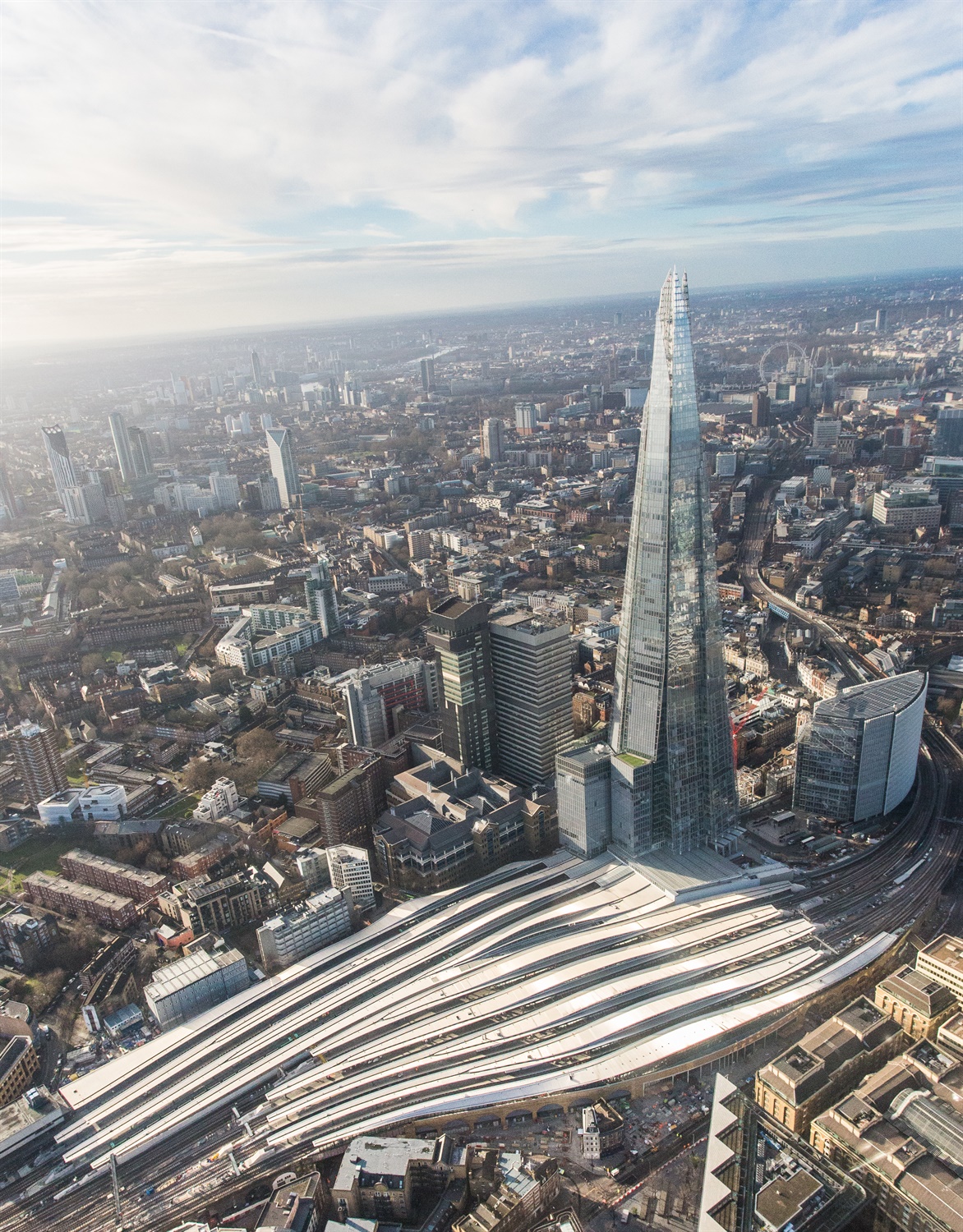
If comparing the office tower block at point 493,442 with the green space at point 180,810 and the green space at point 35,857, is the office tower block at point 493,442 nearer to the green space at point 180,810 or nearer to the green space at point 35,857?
the green space at point 180,810

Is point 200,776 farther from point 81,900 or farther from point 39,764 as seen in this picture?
point 81,900

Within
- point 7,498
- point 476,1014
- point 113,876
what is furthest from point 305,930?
point 7,498

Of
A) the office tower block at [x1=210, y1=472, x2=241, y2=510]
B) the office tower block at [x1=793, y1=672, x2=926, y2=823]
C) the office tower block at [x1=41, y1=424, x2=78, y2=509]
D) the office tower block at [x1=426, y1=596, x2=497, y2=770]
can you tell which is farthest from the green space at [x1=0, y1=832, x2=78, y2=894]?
the office tower block at [x1=210, y1=472, x2=241, y2=510]

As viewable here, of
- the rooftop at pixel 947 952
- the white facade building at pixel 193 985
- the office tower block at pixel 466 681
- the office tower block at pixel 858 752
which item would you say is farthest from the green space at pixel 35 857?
the rooftop at pixel 947 952

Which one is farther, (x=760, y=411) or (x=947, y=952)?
(x=760, y=411)

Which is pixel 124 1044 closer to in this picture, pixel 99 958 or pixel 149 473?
pixel 99 958
